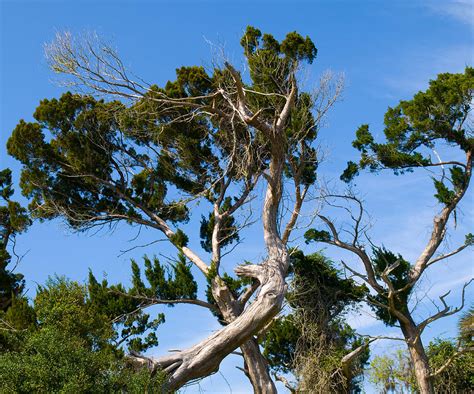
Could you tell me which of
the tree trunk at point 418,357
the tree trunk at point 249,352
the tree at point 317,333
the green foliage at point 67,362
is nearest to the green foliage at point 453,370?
the tree trunk at point 418,357

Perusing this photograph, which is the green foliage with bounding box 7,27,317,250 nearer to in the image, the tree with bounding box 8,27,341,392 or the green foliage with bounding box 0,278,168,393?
the tree with bounding box 8,27,341,392

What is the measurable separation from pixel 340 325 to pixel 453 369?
9.68 feet

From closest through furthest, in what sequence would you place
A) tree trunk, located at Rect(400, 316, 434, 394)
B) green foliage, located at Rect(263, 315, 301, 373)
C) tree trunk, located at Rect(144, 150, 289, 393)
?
tree trunk, located at Rect(144, 150, 289, 393)
tree trunk, located at Rect(400, 316, 434, 394)
green foliage, located at Rect(263, 315, 301, 373)

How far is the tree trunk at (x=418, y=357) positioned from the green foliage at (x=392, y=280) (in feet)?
1.29

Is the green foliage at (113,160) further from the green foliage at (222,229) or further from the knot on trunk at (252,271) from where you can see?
the knot on trunk at (252,271)

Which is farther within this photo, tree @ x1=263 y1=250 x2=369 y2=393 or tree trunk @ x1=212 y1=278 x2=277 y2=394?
tree @ x1=263 y1=250 x2=369 y2=393

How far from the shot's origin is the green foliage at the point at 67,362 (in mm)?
9555

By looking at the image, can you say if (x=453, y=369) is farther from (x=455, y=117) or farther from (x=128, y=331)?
(x=128, y=331)

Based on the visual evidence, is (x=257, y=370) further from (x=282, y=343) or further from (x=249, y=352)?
(x=282, y=343)

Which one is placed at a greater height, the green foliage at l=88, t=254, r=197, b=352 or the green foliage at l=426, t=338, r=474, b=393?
the green foliage at l=88, t=254, r=197, b=352

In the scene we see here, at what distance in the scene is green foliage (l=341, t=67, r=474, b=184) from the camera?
18.8 m

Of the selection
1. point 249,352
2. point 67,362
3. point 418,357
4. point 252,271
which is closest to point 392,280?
point 418,357

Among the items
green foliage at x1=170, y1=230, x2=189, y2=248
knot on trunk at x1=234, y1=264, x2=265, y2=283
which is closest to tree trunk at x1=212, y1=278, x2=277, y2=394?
green foliage at x1=170, y1=230, x2=189, y2=248

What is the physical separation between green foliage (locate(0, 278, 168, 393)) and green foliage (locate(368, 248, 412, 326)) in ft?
30.4
